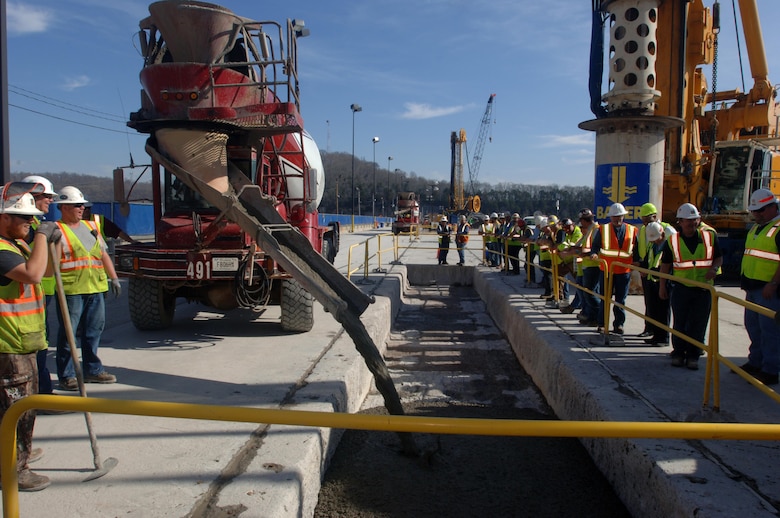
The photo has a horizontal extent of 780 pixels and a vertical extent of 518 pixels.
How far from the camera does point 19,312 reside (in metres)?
3.29

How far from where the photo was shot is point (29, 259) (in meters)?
3.26

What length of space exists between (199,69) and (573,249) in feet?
18.0

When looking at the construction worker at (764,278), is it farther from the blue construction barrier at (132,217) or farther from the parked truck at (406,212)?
the parked truck at (406,212)

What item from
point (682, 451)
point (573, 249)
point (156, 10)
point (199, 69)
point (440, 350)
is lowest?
point (440, 350)

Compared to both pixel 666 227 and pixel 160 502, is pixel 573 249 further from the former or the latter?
pixel 160 502

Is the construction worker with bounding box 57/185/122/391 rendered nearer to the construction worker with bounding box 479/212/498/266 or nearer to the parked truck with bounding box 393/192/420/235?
the construction worker with bounding box 479/212/498/266

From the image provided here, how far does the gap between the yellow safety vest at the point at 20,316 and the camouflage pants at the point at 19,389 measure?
6 cm

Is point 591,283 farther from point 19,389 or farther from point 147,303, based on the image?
point 19,389

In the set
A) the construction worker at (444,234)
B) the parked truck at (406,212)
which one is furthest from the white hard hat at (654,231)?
the parked truck at (406,212)

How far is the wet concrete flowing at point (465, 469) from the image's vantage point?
397 centimetres

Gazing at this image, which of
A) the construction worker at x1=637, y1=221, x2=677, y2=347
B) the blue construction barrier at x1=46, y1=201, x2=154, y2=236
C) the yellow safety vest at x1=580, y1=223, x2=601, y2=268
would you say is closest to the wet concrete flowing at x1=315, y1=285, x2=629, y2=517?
the construction worker at x1=637, y1=221, x2=677, y2=347

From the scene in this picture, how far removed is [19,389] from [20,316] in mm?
427

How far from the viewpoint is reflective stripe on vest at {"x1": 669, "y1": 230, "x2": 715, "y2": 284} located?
582 centimetres

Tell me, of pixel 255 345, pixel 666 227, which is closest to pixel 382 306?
pixel 255 345
